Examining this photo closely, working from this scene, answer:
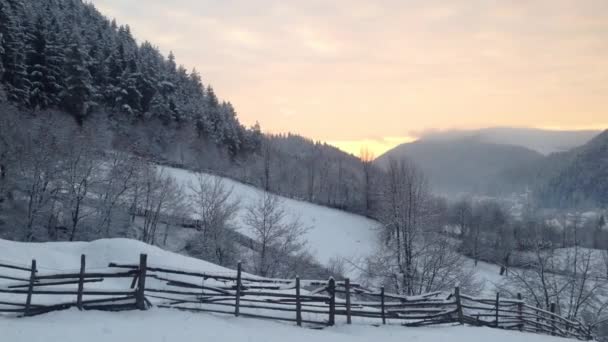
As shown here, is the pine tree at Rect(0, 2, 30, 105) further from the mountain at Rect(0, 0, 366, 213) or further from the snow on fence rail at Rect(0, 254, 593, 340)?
the snow on fence rail at Rect(0, 254, 593, 340)

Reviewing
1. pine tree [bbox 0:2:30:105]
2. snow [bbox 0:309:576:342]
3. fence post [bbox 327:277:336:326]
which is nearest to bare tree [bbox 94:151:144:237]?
pine tree [bbox 0:2:30:105]

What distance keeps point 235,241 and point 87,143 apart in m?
14.2

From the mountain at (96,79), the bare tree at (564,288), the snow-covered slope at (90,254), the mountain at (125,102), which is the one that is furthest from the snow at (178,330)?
the mountain at (96,79)

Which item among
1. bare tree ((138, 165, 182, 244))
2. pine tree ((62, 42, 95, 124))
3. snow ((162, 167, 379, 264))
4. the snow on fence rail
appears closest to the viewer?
the snow on fence rail

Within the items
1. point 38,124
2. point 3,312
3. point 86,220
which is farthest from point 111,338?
point 38,124

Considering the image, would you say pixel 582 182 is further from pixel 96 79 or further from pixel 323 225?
pixel 96 79

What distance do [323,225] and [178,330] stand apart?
39.0 meters

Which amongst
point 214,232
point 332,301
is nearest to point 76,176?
point 214,232

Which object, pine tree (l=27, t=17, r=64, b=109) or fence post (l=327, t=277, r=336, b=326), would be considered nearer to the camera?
fence post (l=327, t=277, r=336, b=326)

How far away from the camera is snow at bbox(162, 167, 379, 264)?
131ft

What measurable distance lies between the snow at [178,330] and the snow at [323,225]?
25627 mm

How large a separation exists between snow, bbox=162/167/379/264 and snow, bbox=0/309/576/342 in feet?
84.1

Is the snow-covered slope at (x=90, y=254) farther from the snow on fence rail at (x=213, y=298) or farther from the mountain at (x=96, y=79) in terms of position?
the mountain at (x=96, y=79)

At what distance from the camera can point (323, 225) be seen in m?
47.4
